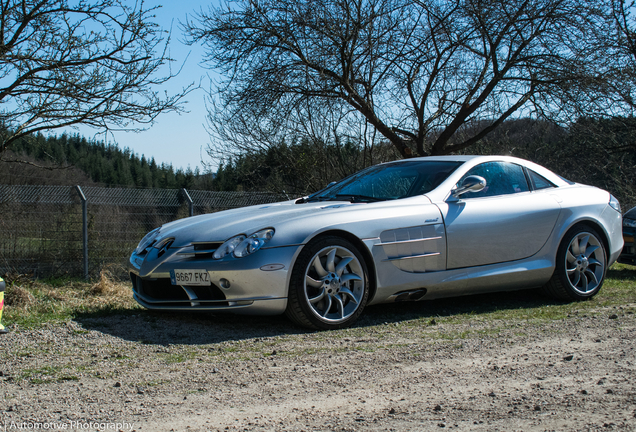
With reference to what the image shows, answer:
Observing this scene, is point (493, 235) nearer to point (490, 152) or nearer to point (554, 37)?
point (554, 37)

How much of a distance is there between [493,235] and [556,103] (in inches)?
296

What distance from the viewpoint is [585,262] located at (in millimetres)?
6105

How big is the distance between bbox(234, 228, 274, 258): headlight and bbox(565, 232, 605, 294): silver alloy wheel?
10.6ft

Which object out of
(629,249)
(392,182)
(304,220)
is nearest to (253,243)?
(304,220)

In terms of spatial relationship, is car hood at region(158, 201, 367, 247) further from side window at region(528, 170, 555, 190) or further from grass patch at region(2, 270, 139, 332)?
side window at region(528, 170, 555, 190)

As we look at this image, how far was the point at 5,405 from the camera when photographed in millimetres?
2848

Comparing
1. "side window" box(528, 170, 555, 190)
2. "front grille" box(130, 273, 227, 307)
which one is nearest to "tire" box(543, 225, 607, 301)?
"side window" box(528, 170, 555, 190)

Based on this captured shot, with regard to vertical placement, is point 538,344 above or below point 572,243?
below

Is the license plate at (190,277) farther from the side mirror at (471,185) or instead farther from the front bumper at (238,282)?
the side mirror at (471,185)

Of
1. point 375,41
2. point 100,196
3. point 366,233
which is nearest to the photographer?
point 366,233

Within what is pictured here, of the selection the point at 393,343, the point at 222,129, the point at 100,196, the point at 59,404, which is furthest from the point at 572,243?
the point at 222,129

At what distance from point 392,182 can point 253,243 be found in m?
1.85

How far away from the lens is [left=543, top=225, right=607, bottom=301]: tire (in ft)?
19.4

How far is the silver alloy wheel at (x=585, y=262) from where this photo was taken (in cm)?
604
